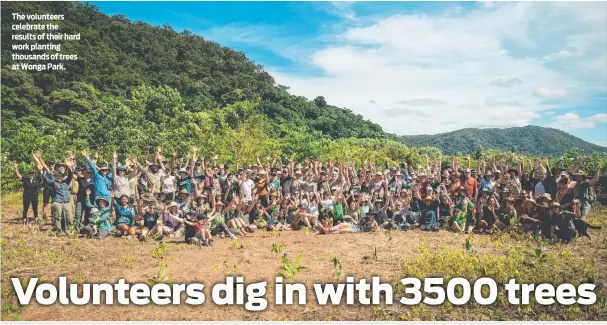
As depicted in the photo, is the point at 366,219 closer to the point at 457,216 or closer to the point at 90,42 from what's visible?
the point at 457,216

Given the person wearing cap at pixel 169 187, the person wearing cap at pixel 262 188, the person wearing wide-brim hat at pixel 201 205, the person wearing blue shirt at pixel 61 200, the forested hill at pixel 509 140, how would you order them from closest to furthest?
1. the person wearing blue shirt at pixel 61 200
2. the person wearing wide-brim hat at pixel 201 205
3. the person wearing cap at pixel 169 187
4. the person wearing cap at pixel 262 188
5. the forested hill at pixel 509 140

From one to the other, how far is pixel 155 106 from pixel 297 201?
2256cm

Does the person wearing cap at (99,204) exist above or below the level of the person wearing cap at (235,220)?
above

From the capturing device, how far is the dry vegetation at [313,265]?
688 centimetres

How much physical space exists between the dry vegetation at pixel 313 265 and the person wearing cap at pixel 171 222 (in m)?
0.80

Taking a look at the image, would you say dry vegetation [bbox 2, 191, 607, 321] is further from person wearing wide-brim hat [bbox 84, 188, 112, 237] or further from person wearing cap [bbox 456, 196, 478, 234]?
person wearing cap [bbox 456, 196, 478, 234]

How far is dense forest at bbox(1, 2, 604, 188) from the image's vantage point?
23547 millimetres

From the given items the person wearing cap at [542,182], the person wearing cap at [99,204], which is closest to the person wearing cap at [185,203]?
the person wearing cap at [99,204]

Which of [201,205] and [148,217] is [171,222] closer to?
[148,217]

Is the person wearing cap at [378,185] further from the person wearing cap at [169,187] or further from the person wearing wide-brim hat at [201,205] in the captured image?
the person wearing cap at [169,187]

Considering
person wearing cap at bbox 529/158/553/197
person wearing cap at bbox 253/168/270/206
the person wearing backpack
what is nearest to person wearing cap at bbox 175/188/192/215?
person wearing cap at bbox 253/168/270/206

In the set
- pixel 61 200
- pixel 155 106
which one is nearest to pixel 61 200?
pixel 61 200

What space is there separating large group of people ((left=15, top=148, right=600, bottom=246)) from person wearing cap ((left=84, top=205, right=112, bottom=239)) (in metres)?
0.03
